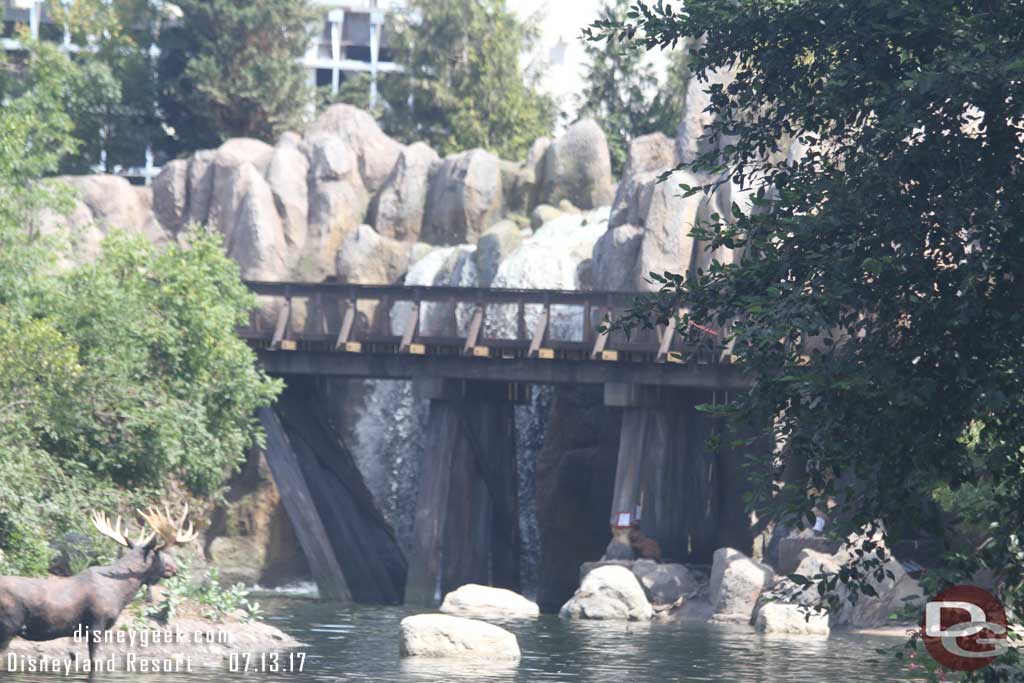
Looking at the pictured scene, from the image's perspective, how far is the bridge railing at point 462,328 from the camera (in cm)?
3441

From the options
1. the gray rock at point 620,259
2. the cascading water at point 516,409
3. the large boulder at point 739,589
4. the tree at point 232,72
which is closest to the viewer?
the large boulder at point 739,589

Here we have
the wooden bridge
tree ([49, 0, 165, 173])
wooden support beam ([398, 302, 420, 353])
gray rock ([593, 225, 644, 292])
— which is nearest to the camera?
the wooden bridge

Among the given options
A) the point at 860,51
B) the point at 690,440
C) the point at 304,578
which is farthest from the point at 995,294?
the point at 304,578

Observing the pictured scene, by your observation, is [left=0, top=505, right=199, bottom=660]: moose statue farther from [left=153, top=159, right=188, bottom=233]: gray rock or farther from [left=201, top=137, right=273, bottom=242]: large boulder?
[left=153, top=159, right=188, bottom=233]: gray rock

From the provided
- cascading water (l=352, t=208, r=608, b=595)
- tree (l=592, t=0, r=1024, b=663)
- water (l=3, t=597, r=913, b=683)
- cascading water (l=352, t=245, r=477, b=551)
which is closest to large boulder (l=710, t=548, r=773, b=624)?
water (l=3, t=597, r=913, b=683)

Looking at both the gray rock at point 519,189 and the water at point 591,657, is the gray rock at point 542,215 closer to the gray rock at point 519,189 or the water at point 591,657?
the gray rock at point 519,189

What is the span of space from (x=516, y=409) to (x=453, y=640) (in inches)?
745

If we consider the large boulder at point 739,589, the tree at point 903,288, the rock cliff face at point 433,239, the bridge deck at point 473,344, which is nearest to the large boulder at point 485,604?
the large boulder at point 739,589

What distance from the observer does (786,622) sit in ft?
94.7

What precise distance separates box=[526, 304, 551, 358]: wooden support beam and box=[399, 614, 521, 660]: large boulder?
12204mm

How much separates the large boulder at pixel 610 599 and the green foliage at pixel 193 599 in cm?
905

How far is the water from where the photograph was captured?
65.9ft

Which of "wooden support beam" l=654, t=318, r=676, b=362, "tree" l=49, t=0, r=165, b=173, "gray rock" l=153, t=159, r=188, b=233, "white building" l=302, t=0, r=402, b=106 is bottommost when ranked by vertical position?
"wooden support beam" l=654, t=318, r=676, b=362

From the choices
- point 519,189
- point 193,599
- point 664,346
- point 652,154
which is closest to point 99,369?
point 193,599
